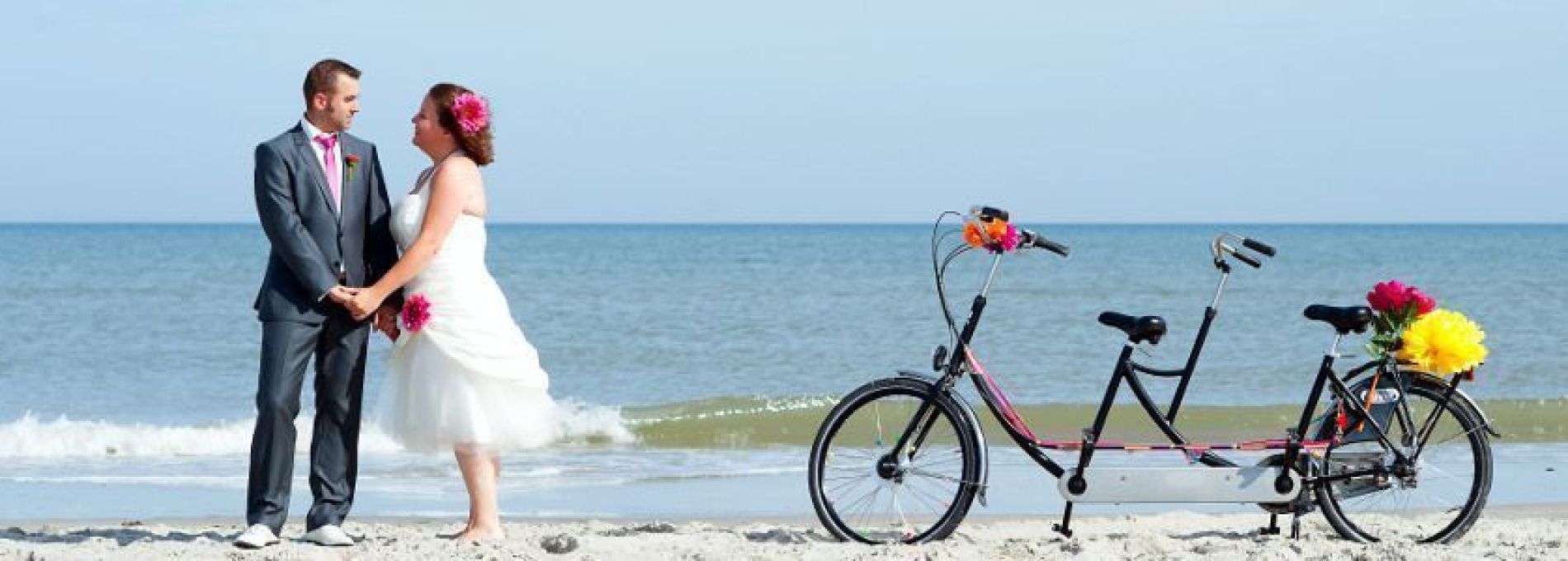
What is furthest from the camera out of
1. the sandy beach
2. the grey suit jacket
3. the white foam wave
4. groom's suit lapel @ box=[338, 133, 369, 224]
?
the white foam wave

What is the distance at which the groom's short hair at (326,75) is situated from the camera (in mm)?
5391

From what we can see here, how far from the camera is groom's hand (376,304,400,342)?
5.57m

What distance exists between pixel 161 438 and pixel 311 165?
256 inches

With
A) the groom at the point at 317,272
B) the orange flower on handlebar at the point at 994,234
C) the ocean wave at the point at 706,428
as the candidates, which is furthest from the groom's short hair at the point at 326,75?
the ocean wave at the point at 706,428

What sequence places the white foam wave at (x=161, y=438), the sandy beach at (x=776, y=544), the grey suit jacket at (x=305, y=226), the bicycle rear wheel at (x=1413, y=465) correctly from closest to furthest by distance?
the grey suit jacket at (x=305, y=226) → the sandy beach at (x=776, y=544) → the bicycle rear wheel at (x=1413, y=465) → the white foam wave at (x=161, y=438)

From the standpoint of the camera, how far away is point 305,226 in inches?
214

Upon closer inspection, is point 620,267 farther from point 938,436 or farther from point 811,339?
point 938,436

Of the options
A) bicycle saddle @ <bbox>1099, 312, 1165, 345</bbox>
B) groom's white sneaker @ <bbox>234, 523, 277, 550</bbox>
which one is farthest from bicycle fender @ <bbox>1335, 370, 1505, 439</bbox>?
groom's white sneaker @ <bbox>234, 523, 277, 550</bbox>

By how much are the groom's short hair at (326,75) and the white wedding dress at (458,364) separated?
367mm

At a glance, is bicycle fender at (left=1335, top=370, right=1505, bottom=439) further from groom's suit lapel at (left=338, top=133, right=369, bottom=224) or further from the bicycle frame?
groom's suit lapel at (left=338, top=133, right=369, bottom=224)

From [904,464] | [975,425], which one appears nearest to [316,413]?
[904,464]

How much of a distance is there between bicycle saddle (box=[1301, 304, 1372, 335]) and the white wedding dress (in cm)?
231

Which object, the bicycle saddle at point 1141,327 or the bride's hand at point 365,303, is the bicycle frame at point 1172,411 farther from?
the bride's hand at point 365,303

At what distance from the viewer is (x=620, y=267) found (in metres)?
43.5
